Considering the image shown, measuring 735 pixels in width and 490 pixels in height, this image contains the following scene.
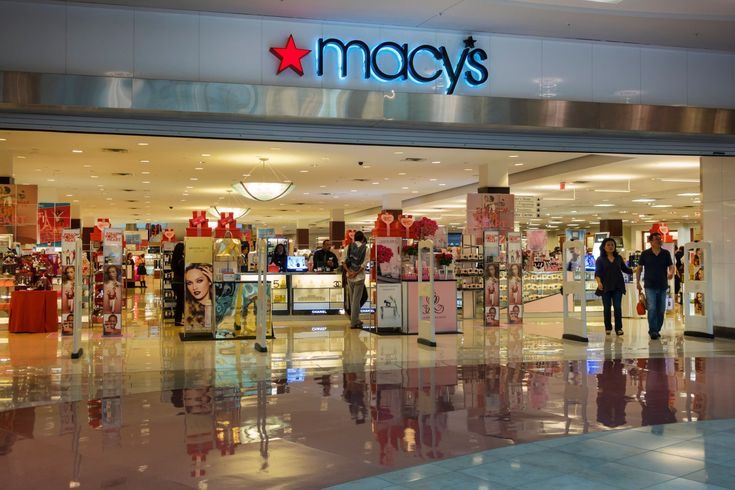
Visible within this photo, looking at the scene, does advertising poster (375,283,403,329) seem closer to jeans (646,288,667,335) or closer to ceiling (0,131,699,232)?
ceiling (0,131,699,232)

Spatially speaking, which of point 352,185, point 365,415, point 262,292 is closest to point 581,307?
point 262,292

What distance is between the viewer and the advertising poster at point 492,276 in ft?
48.1

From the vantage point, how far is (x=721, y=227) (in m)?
12.3

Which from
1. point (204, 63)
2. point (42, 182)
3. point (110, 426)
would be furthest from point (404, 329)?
point (42, 182)

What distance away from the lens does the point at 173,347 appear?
35.6 feet

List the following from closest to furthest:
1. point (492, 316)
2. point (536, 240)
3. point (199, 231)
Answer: point (199, 231), point (492, 316), point (536, 240)

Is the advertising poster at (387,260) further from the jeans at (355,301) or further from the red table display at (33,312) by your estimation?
the red table display at (33,312)

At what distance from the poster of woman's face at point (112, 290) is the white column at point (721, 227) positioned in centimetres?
918

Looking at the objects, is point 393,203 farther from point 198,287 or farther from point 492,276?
point 198,287

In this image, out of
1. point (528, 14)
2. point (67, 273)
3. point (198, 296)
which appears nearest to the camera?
point (528, 14)

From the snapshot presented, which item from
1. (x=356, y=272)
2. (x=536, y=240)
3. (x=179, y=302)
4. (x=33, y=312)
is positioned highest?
(x=536, y=240)

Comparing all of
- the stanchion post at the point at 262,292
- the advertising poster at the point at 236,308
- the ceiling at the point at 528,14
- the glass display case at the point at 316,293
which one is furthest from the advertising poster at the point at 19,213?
the ceiling at the point at 528,14

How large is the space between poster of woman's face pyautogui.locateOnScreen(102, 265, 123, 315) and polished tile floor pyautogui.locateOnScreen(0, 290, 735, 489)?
1528 mm

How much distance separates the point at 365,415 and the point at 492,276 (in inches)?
354
